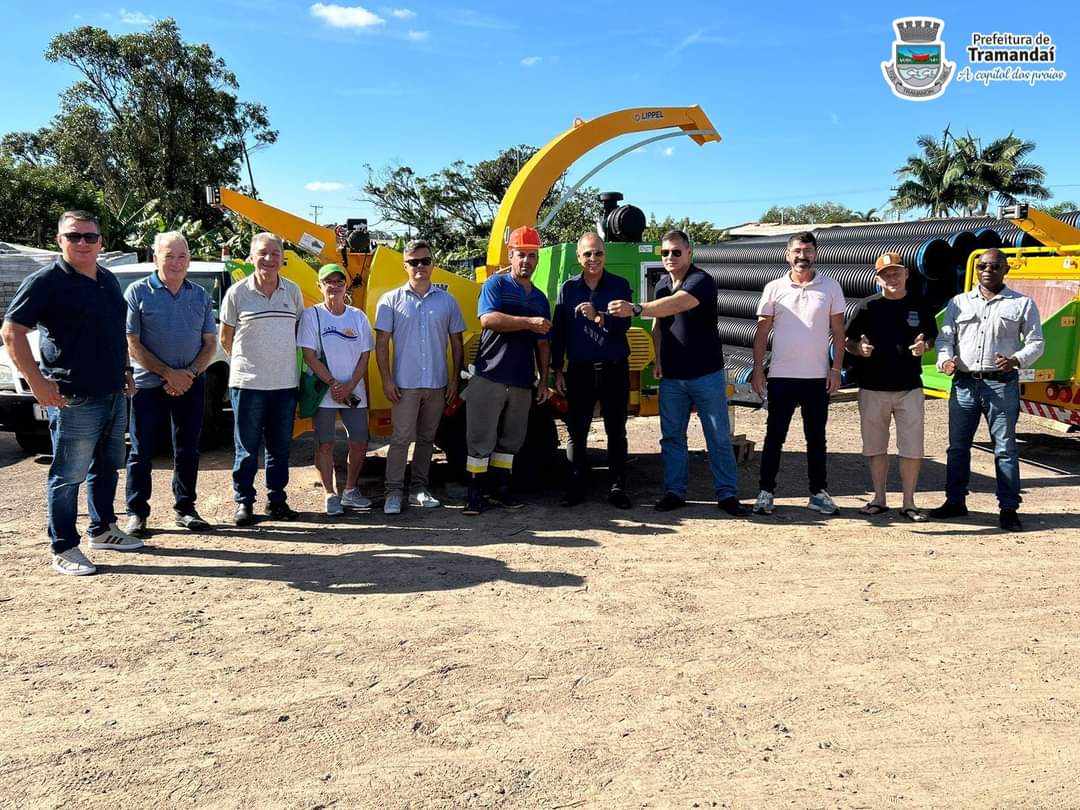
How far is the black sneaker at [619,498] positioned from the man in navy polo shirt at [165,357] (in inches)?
113

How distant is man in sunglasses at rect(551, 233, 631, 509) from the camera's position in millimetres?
6047

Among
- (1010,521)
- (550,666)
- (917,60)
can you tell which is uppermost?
(917,60)

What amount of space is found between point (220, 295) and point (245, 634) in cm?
542

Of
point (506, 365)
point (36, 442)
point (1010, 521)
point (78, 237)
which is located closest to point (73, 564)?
point (78, 237)

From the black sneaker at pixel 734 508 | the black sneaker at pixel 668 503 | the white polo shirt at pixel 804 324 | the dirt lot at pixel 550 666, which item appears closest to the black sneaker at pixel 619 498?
the black sneaker at pixel 668 503

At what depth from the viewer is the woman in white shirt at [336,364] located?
5.94 meters

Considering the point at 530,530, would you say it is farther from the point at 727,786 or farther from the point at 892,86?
the point at 892,86

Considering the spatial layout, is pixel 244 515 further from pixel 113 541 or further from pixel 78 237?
pixel 78 237

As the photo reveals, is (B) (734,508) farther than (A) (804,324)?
Yes

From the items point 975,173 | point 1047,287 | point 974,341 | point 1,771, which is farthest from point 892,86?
point 975,173

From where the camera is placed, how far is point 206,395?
28.3 feet

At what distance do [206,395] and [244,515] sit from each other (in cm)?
315

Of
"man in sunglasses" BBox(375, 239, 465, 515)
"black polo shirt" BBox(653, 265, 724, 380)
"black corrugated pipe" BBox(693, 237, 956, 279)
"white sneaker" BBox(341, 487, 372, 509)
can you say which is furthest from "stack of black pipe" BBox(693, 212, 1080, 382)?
"white sneaker" BBox(341, 487, 372, 509)

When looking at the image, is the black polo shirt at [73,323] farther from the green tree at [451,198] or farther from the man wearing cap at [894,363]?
the green tree at [451,198]
